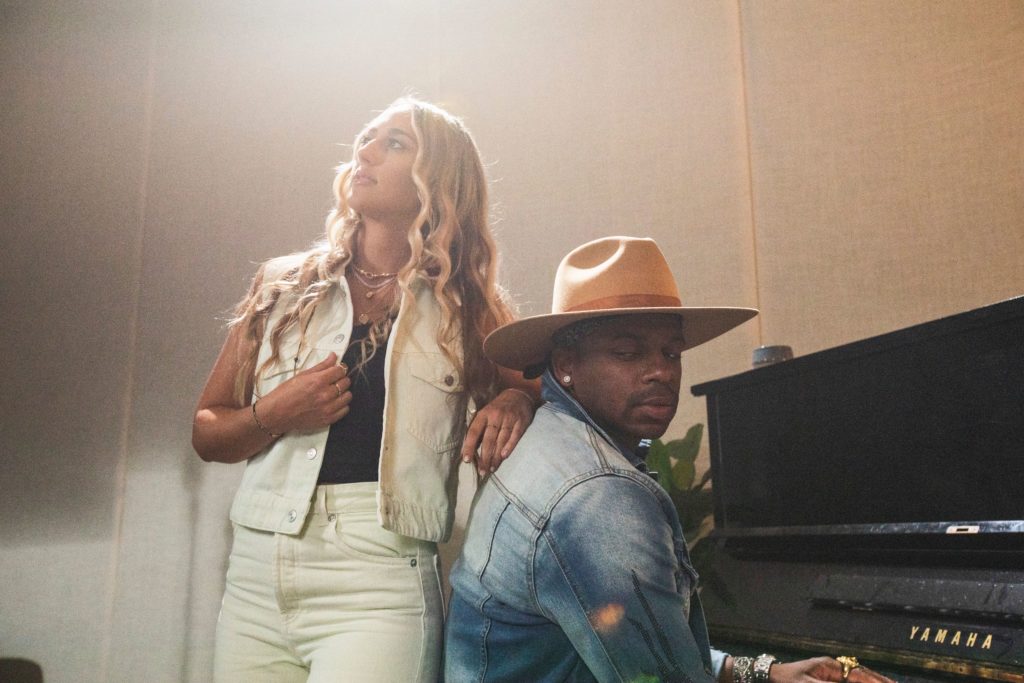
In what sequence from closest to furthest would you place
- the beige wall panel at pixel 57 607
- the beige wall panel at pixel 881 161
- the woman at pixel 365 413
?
1. the woman at pixel 365 413
2. the beige wall panel at pixel 57 607
3. the beige wall panel at pixel 881 161

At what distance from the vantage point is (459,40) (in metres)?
3.32

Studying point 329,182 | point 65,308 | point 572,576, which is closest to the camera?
point 572,576

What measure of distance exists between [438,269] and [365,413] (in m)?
0.35

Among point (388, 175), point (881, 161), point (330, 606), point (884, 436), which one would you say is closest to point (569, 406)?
point (330, 606)

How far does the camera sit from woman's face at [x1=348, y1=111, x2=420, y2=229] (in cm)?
178

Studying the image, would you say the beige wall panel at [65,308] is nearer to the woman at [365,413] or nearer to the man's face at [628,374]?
the woman at [365,413]

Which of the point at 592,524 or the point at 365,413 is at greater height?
the point at 365,413

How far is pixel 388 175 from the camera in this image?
1783 mm

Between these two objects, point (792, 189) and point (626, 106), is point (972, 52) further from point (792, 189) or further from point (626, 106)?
point (626, 106)

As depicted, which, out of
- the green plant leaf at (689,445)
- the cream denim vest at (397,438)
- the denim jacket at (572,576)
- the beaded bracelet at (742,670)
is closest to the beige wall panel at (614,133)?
the green plant leaf at (689,445)

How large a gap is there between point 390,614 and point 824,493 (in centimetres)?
115

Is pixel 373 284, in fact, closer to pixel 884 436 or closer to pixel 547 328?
pixel 547 328

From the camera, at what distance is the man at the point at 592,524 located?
1.17 meters

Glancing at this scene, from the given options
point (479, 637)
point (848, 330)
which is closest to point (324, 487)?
point (479, 637)
